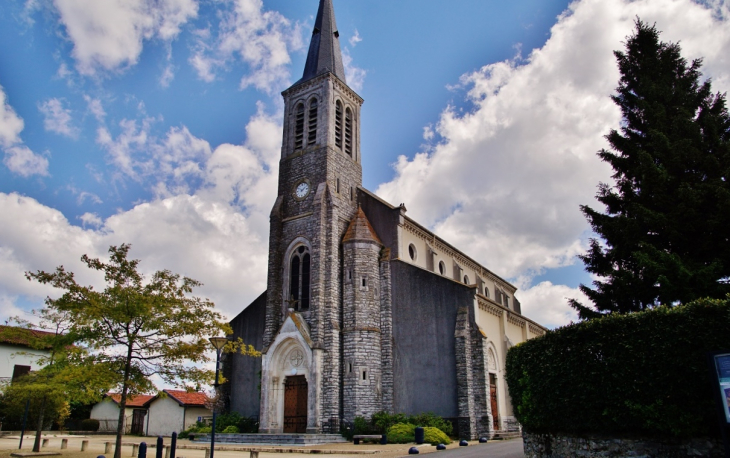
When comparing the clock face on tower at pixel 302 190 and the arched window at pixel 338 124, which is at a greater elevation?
the arched window at pixel 338 124

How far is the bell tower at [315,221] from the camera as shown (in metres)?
26.7

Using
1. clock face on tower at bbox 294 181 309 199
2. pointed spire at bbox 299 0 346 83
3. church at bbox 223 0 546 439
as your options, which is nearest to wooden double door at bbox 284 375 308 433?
church at bbox 223 0 546 439

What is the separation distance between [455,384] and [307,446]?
301 inches

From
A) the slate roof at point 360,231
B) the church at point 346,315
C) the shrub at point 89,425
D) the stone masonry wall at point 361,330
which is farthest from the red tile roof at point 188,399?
the slate roof at point 360,231

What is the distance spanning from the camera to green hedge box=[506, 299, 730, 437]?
451 inches

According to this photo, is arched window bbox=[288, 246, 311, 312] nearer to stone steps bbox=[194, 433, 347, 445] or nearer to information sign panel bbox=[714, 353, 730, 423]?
stone steps bbox=[194, 433, 347, 445]

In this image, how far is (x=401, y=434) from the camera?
23.4m

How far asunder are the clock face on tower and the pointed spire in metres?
7.40

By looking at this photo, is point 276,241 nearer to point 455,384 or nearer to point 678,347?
point 455,384

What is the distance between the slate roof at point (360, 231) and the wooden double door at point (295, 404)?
7.86m

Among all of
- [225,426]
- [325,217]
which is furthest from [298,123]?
[225,426]

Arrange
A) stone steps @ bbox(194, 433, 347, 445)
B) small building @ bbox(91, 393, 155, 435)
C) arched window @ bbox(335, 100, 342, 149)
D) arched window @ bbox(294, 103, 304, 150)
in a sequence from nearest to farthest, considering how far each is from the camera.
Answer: stone steps @ bbox(194, 433, 347, 445) < arched window @ bbox(335, 100, 342, 149) < arched window @ bbox(294, 103, 304, 150) < small building @ bbox(91, 393, 155, 435)

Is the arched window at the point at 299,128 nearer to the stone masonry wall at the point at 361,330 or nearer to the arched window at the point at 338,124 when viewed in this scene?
the arched window at the point at 338,124

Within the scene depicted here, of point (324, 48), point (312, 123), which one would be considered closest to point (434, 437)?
point (312, 123)
